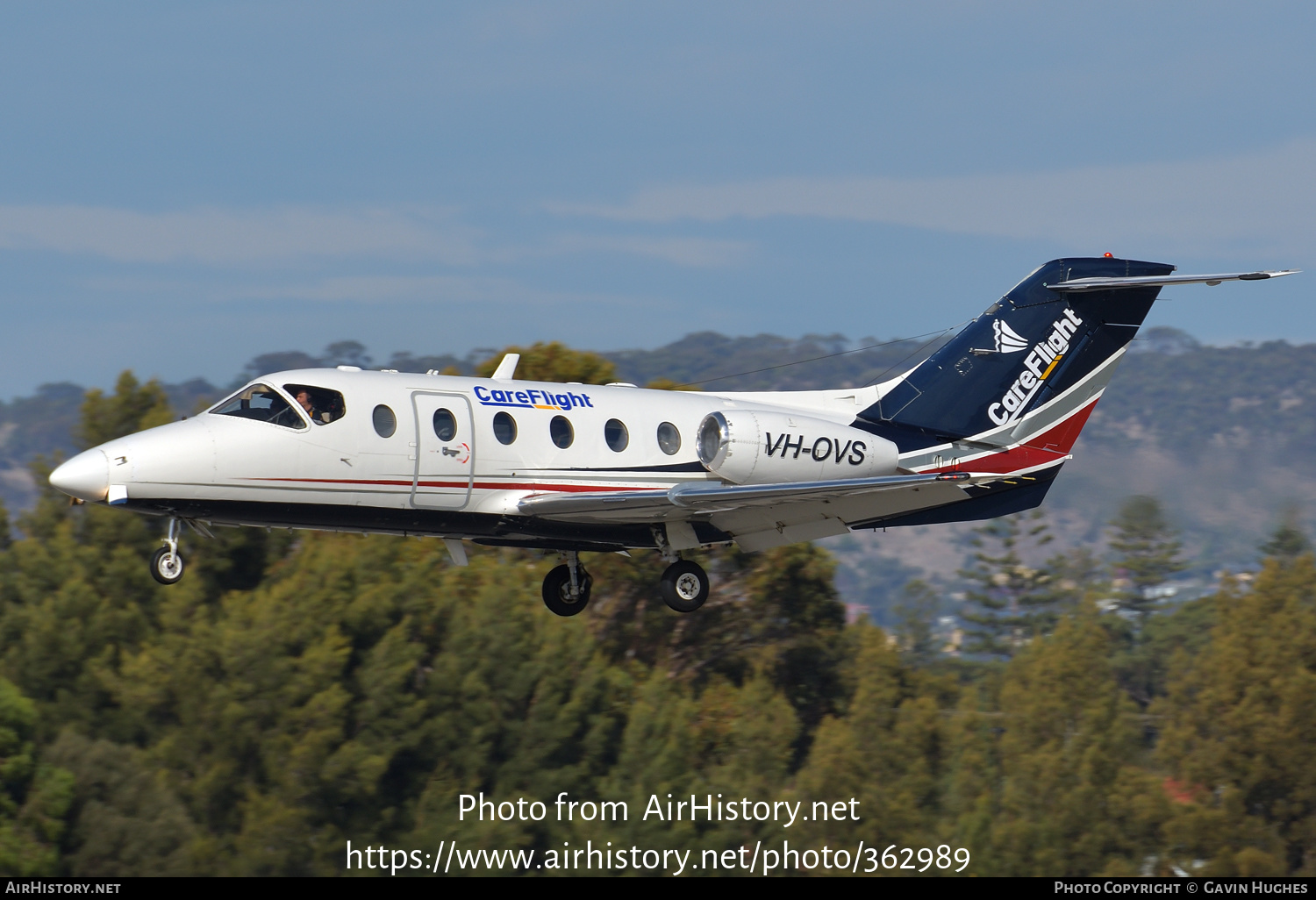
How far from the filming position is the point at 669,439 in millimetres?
19500

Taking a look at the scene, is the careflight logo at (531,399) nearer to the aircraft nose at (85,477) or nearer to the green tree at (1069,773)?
the aircraft nose at (85,477)

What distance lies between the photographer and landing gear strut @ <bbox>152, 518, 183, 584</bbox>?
1677cm

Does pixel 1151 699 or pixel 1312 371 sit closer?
pixel 1151 699

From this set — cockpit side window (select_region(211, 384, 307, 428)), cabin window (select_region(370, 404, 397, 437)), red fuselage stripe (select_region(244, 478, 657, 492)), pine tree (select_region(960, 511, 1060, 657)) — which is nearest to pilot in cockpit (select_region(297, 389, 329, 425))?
cockpit side window (select_region(211, 384, 307, 428))

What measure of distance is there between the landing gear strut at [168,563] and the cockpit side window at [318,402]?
6.53 ft

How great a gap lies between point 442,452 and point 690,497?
2.99m

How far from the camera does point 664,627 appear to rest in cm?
5272

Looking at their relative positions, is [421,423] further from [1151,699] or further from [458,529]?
[1151,699]

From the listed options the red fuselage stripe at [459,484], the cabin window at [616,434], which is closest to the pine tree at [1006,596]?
the cabin window at [616,434]

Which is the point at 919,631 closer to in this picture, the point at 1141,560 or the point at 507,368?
the point at 1141,560

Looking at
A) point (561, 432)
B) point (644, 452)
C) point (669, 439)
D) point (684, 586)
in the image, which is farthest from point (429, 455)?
point (684, 586)

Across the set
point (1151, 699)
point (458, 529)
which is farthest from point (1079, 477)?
point (458, 529)

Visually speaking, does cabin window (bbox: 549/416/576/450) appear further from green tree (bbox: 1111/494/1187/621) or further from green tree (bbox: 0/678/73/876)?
green tree (bbox: 1111/494/1187/621)

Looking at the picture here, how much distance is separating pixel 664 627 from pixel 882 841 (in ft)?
34.0
